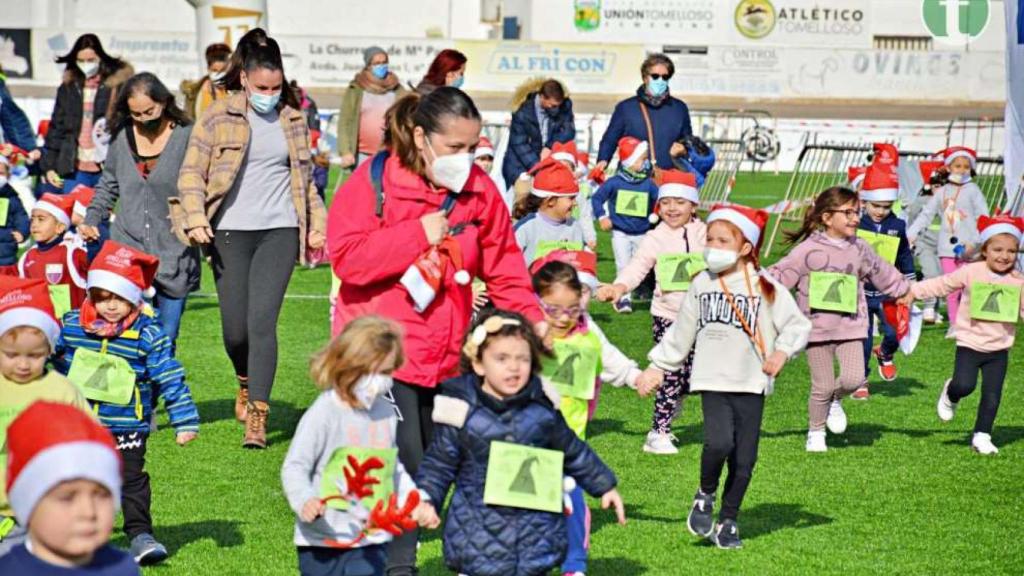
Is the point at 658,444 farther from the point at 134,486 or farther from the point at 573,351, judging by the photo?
the point at 134,486

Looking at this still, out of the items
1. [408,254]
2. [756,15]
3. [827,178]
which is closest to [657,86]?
[408,254]

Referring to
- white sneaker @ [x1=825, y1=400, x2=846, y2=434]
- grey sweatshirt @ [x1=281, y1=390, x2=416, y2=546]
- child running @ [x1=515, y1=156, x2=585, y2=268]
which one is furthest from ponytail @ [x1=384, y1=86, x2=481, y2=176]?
white sneaker @ [x1=825, y1=400, x2=846, y2=434]

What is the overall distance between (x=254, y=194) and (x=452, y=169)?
3.61 metres

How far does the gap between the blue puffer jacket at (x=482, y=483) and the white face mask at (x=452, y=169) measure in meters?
0.76

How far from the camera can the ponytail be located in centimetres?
632

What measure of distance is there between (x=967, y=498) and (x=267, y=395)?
394 cm

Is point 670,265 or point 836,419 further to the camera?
point 836,419

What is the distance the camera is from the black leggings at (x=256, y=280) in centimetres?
974

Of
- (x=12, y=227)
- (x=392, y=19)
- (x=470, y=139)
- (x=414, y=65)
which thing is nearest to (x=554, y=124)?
(x=12, y=227)

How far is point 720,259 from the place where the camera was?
8.06 meters

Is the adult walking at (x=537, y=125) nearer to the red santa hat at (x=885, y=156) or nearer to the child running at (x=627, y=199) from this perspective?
the child running at (x=627, y=199)

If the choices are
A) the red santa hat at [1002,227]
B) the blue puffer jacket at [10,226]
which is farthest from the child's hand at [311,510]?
the blue puffer jacket at [10,226]

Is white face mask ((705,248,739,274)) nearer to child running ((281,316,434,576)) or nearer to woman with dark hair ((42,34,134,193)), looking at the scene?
child running ((281,316,434,576))

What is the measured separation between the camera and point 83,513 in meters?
3.83
